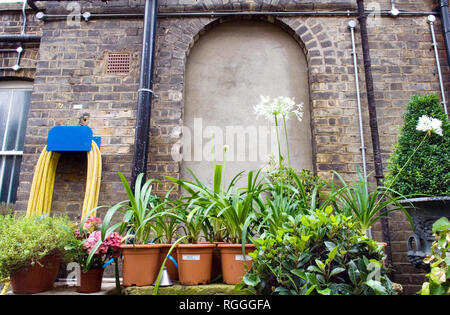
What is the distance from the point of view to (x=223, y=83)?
4.13m

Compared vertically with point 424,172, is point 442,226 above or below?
below

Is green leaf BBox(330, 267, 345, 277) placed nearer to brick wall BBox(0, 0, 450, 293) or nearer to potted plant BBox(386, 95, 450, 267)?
potted plant BBox(386, 95, 450, 267)

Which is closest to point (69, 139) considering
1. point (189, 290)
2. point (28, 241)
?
point (28, 241)

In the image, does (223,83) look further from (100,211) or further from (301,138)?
(100,211)

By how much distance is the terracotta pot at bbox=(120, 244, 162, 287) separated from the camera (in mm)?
1844

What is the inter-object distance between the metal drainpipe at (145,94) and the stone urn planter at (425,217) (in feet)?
7.73

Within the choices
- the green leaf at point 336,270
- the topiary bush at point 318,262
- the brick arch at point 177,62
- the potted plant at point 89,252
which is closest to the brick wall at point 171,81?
the brick arch at point 177,62

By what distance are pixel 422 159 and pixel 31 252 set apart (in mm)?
2514

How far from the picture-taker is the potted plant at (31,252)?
74.8 inches

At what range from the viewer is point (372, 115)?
3758 millimetres

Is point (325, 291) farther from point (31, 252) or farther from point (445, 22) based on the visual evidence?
point (445, 22)

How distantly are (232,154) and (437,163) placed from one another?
2076mm

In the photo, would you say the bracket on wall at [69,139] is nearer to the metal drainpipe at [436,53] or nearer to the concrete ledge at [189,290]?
the concrete ledge at [189,290]
